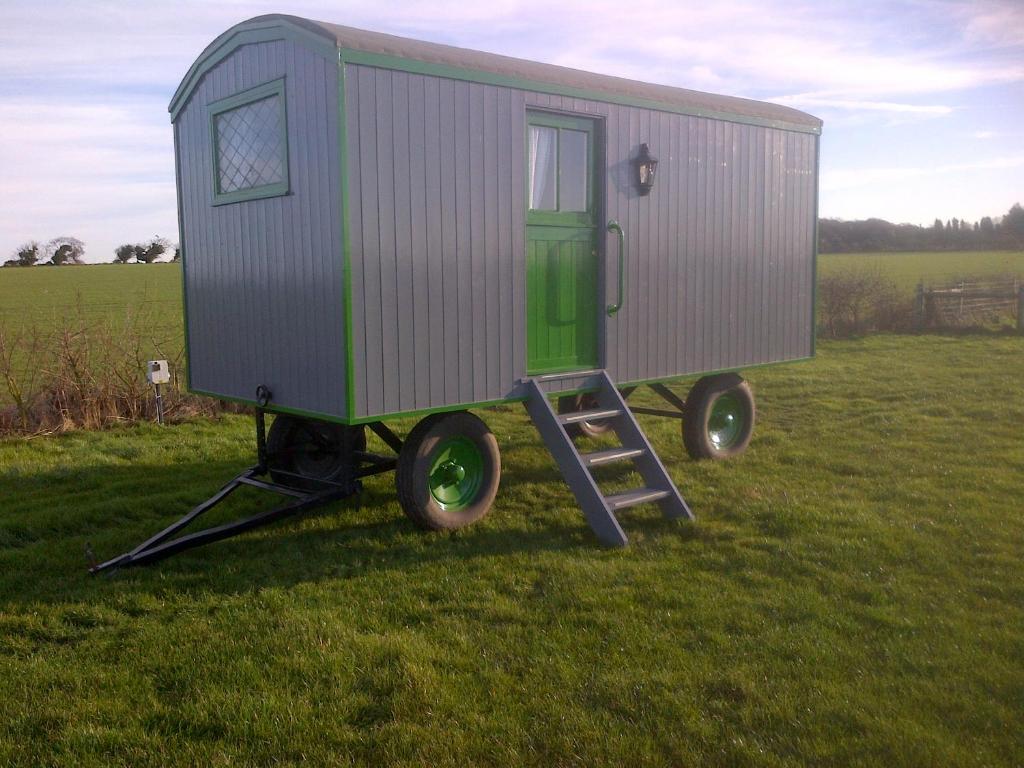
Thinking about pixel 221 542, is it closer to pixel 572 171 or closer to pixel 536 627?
pixel 536 627

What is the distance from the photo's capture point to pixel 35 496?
271 inches

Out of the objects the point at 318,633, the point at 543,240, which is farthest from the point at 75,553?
the point at 543,240

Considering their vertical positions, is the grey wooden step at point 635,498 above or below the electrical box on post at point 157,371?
below

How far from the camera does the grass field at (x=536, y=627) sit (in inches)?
131

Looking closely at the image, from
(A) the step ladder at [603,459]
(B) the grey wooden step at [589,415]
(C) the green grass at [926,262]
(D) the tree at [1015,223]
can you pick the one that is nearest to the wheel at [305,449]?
(A) the step ladder at [603,459]

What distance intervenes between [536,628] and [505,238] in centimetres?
278

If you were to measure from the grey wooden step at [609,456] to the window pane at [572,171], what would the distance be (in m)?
1.81

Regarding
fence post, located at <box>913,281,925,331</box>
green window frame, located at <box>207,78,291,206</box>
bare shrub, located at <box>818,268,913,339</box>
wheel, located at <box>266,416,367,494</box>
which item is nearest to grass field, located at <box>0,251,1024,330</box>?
bare shrub, located at <box>818,268,913,339</box>

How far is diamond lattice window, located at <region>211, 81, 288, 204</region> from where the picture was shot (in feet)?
18.3

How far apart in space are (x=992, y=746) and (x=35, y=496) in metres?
6.60

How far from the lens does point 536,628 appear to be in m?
4.28

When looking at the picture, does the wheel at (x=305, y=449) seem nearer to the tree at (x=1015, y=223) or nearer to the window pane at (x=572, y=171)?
the window pane at (x=572, y=171)

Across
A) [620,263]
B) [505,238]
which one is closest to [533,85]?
[505,238]

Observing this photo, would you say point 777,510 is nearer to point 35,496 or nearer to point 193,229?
point 193,229
